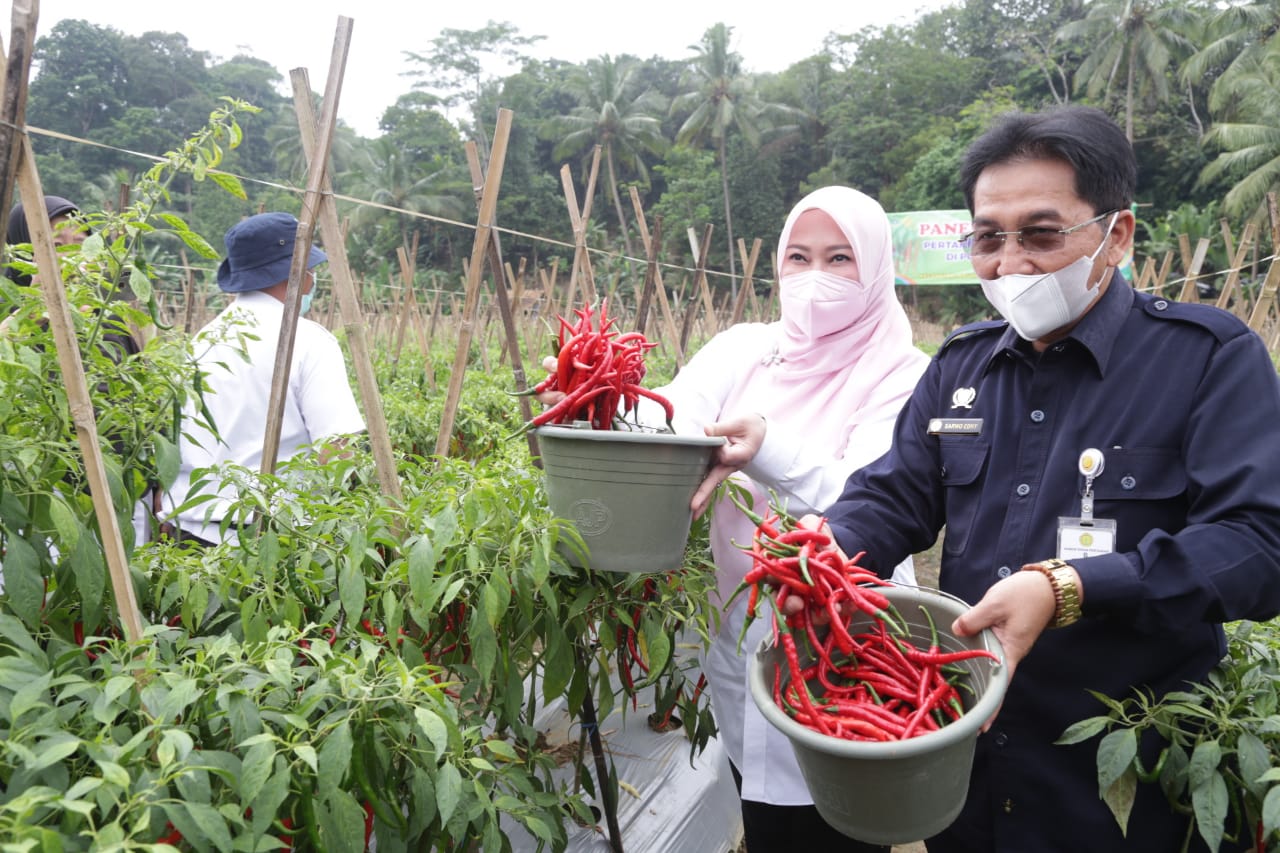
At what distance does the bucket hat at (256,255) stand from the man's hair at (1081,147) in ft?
7.42

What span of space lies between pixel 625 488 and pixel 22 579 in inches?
33.5

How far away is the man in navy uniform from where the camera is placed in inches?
54.2

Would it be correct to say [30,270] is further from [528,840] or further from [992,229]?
[528,840]

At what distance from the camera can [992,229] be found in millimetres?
1648

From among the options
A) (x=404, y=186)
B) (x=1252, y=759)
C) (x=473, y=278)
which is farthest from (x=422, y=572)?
(x=404, y=186)

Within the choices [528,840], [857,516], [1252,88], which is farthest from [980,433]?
[1252,88]

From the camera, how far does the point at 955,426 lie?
1758 millimetres

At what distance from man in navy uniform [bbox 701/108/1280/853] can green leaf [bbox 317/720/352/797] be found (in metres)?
0.89

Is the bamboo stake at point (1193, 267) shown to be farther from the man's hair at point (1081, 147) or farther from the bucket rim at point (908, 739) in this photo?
the bucket rim at point (908, 739)

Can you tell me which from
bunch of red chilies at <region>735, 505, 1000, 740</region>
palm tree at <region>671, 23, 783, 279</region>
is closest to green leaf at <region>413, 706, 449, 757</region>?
bunch of red chilies at <region>735, 505, 1000, 740</region>

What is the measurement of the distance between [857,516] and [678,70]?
207 feet

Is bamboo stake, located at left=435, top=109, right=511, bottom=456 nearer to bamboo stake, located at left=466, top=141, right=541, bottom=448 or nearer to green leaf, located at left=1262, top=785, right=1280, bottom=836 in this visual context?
bamboo stake, located at left=466, top=141, right=541, bottom=448

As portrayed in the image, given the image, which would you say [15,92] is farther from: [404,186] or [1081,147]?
[404,186]

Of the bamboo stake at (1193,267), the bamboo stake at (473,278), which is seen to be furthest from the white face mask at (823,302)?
the bamboo stake at (1193,267)
